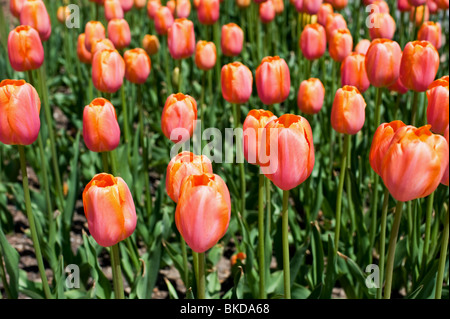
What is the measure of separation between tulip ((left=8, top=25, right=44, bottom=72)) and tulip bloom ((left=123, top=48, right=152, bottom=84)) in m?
0.41

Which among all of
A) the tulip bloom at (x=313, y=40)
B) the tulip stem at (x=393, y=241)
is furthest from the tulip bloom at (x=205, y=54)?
the tulip stem at (x=393, y=241)

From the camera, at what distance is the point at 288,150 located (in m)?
1.39

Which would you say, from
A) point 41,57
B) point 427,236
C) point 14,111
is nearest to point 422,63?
point 427,236

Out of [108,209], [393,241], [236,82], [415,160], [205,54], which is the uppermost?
[205,54]

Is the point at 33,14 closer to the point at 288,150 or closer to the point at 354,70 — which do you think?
the point at 354,70

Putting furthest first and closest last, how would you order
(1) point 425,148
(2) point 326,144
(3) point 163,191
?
(2) point 326,144 → (3) point 163,191 → (1) point 425,148

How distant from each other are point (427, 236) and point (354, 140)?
3.47ft

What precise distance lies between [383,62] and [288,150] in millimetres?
865

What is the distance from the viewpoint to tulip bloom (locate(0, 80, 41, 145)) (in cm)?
162

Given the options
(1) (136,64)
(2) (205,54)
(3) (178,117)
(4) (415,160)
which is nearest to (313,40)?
(2) (205,54)

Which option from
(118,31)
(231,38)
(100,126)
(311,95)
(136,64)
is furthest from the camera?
(118,31)

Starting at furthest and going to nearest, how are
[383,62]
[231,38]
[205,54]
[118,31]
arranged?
1. [118,31]
2. [231,38]
3. [205,54]
4. [383,62]

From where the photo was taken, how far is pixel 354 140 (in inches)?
123

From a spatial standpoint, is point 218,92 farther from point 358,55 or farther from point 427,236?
point 427,236
